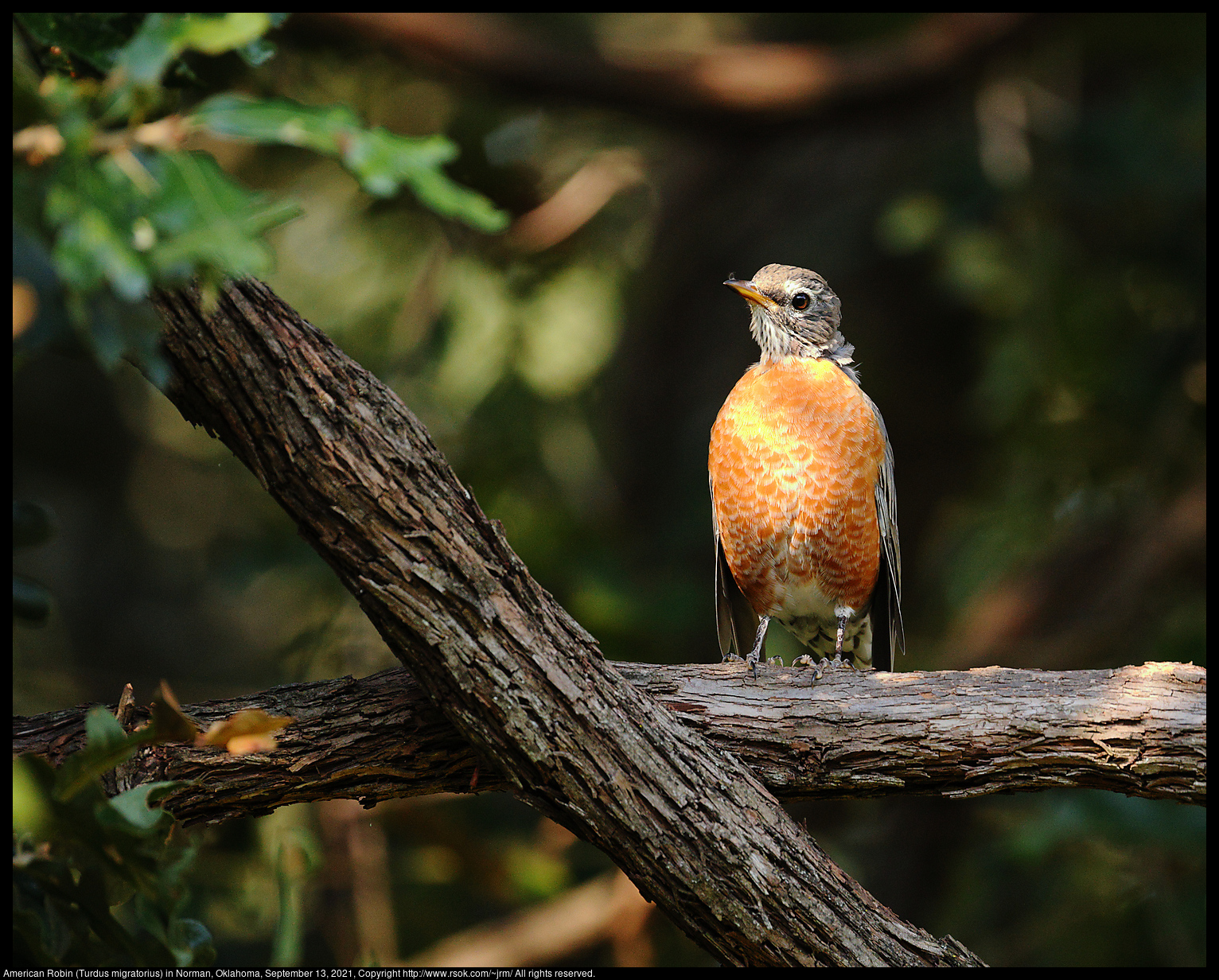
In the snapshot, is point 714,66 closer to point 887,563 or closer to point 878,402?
point 878,402

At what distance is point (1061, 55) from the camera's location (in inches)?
356

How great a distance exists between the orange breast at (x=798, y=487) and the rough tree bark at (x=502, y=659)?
1.75 metres

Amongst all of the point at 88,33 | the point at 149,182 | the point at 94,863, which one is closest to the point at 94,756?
the point at 94,863

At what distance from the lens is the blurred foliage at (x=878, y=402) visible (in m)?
7.48

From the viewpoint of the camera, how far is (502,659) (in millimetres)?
3139

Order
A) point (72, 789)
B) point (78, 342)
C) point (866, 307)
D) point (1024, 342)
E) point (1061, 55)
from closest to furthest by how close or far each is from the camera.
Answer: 1. point (78, 342)
2. point (72, 789)
3. point (1024, 342)
4. point (1061, 55)
5. point (866, 307)

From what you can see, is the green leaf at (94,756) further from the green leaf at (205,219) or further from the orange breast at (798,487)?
the orange breast at (798,487)

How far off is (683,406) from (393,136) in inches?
351

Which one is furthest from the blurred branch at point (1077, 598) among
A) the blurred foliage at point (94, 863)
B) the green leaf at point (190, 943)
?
the blurred foliage at point (94, 863)

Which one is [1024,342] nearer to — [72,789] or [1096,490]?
[1096,490]

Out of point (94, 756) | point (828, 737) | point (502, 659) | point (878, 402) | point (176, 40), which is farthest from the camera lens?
point (878, 402)

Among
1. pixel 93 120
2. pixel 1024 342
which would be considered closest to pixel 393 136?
pixel 93 120

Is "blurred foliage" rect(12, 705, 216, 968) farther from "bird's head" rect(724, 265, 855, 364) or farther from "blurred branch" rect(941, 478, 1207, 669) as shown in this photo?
"blurred branch" rect(941, 478, 1207, 669)

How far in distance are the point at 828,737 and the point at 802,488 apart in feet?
4.98
